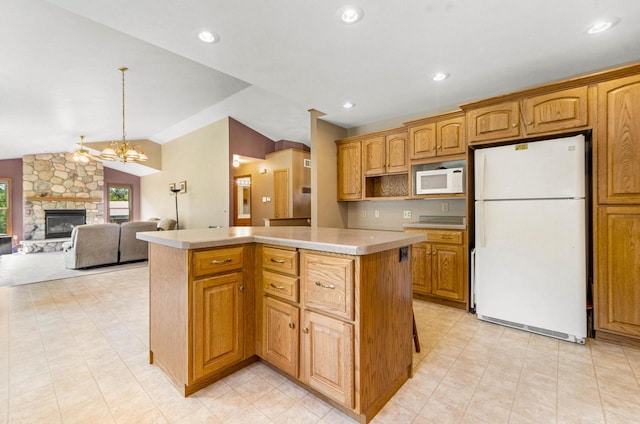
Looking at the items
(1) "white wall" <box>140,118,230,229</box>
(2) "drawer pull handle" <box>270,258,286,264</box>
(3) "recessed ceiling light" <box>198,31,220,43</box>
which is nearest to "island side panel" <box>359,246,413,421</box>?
(2) "drawer pull handle" <box>270,258,286,264</box>

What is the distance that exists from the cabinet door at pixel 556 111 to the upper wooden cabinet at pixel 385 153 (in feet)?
4.40

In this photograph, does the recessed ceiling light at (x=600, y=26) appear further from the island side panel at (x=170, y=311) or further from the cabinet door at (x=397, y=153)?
the island side panel at (x=170, y=311)

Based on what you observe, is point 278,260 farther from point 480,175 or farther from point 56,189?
point 56,189

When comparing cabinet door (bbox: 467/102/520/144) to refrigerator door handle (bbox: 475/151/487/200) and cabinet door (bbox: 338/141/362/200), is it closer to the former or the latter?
refrigerator door handle (bbox: 475/151/487/200)

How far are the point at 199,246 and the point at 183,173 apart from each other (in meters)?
6.89

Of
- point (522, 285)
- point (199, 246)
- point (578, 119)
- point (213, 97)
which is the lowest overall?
point (522, 285)

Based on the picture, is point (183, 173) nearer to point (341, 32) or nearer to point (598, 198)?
point (341, 32)

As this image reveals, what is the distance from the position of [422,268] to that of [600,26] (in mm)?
2498

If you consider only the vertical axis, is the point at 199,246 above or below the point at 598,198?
below

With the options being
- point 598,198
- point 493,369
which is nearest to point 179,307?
point 493,369

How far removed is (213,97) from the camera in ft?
17.6

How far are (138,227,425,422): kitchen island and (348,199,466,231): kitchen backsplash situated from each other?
2.01 metres

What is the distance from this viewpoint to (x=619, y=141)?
2.22 meters

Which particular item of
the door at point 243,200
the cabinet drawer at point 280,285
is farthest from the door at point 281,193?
the cabinet drawer at point 280,285
